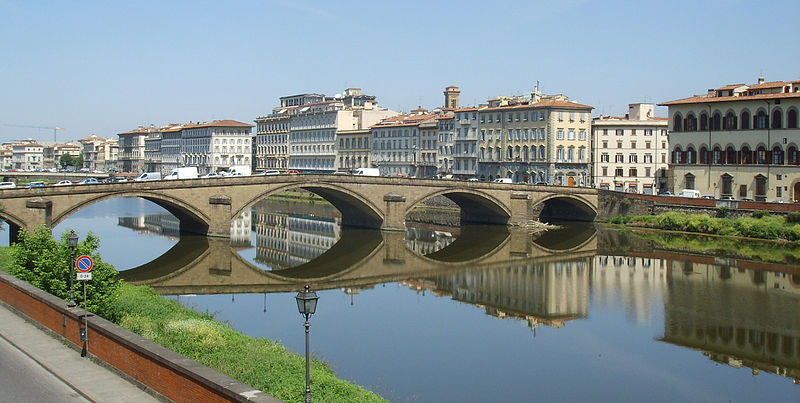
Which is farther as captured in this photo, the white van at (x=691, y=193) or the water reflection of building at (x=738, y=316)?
the white van at (x=691, y=193)

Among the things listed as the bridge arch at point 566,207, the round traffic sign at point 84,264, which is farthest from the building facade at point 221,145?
the round traffic sign at point 84,264

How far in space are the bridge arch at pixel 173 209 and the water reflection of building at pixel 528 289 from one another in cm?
2200

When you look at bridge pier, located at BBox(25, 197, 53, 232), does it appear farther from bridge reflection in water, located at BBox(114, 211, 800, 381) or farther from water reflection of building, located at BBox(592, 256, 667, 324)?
water reflection of building, located at BBox(592, 256, 667, 324)

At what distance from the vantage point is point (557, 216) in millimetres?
84938

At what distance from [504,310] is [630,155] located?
60.7 metres

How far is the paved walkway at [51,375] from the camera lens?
639 inches

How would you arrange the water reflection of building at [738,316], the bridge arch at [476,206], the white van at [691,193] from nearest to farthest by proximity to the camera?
the water reflection of building at [738,316]
the bridge arch at [476,206]
the white van at [691,193]

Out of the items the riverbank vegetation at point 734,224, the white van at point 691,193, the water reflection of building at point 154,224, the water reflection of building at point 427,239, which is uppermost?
the white van at point 691,193

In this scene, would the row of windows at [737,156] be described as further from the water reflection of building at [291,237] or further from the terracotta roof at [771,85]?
the water reflection of building at [291,237]

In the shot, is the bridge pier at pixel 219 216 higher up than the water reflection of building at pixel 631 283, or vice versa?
the bridge pier at pixel 219 216

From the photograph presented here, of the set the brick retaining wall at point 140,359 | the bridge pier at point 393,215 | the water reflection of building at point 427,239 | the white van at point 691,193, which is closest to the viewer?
the brick retaining wall at point 140,359

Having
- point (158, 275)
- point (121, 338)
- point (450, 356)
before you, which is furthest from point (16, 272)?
point (158, 275)

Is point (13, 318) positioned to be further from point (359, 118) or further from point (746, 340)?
point (359, 118)

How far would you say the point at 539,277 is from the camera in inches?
1906
